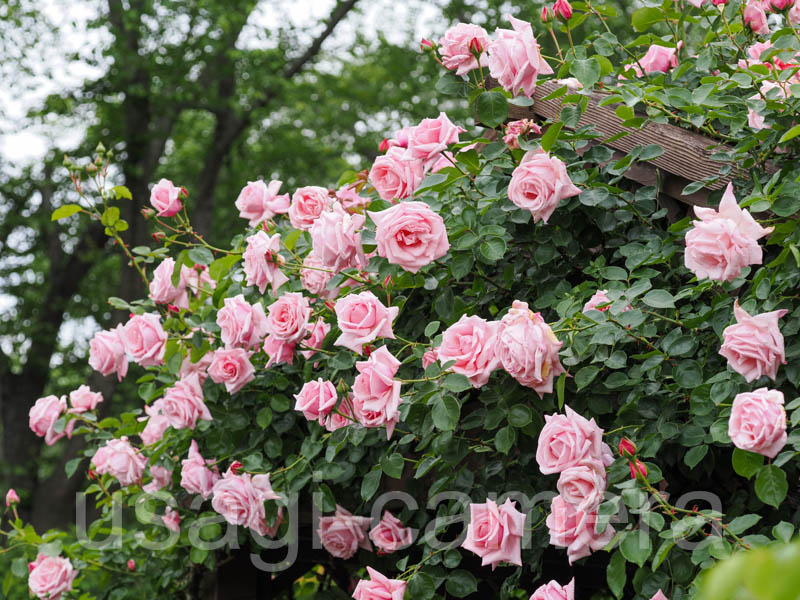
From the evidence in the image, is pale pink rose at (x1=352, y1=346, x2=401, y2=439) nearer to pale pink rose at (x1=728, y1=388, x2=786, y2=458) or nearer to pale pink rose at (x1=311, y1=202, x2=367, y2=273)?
pale pink rose at (x1=311, y1=202, x2=367, y2=273)

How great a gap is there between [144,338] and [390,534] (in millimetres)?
793

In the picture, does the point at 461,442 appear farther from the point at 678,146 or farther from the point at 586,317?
the point at 678,146

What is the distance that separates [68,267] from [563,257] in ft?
31.4

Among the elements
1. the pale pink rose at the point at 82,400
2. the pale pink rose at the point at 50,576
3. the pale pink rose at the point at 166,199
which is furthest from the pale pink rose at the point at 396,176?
the pale pink rose at the point at 50,576

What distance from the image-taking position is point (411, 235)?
1688 mm

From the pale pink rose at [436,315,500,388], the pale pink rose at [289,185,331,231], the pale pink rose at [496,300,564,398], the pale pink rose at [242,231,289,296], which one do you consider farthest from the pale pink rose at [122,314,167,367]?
the pale pink rose at [496,300,564,398]

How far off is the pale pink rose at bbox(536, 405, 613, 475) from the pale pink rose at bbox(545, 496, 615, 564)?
7 centimetres

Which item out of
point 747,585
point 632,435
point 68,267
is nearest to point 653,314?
point 632,435

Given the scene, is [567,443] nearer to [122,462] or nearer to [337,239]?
[337,239]

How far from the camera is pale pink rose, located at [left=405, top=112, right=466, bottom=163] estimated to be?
5.79 feet

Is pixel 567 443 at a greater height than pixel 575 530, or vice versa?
pixel 567 443

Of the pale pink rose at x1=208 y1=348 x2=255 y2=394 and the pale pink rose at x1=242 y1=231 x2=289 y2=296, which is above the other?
the pale pink rose at x1=242 y1=231 x2=289 y2=296

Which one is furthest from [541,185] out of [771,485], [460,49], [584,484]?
[771,485]

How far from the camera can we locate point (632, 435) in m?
1.60
